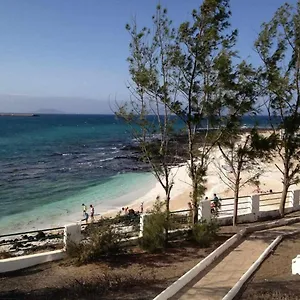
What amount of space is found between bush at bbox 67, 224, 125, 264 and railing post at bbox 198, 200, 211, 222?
395cm

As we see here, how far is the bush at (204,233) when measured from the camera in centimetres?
1383

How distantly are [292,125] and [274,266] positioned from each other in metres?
8.13

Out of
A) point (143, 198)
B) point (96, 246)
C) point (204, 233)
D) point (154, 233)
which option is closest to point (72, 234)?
point (96, 246)

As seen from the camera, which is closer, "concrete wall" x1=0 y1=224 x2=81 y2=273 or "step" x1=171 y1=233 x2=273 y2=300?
"step" x1=171 y1=233 x2=273 y2=300

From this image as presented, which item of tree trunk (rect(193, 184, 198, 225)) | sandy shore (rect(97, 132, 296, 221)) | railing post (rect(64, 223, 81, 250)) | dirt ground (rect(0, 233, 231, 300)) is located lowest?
sandy shore (rect(97, 132, 296, 221))

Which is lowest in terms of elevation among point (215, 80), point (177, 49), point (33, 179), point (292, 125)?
point (33, 179)

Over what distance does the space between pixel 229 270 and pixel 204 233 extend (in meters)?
2.71

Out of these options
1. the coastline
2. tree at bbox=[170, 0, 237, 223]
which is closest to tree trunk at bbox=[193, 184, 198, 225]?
tree at bbox=[170, 0, 237, 223]

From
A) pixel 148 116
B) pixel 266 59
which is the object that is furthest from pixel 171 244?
pixel 266 59

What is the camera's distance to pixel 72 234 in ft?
41.6

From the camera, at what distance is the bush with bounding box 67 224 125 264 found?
1216cm

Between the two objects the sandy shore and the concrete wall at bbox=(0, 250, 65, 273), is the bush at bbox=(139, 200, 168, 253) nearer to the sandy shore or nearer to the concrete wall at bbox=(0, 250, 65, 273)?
the concrete wall at bbox=(0, 250, 65, 273)

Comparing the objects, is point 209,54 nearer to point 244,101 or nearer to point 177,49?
point 177,49

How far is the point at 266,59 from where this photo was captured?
17703 mm
